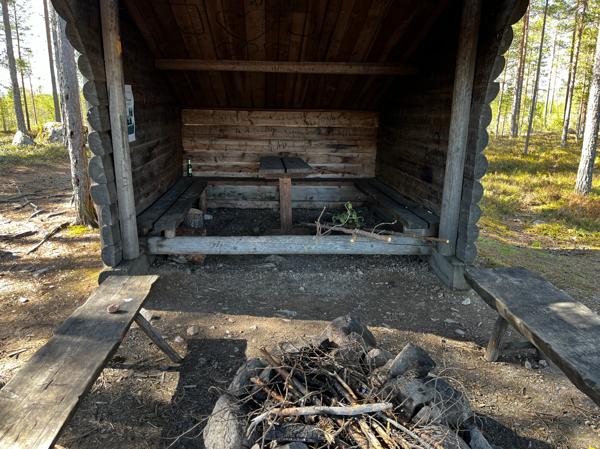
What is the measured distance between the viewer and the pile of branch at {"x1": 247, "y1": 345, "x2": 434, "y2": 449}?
77.3 inches

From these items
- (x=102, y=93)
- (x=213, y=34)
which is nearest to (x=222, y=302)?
(x=102, y=93)

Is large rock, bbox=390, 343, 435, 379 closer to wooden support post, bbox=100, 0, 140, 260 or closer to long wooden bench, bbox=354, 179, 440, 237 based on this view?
long wooden bench, bbox=354, 179, 440, 237

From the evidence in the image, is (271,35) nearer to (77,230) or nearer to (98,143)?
(98,143)

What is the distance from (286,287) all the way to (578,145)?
19578 mm

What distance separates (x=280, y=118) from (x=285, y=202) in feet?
7.90

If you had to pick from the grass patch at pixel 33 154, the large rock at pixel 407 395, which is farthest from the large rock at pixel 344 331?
the grass patch at pixel 33 154

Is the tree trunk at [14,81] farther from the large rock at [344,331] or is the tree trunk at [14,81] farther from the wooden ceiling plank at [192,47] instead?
the large rock at [344,331]

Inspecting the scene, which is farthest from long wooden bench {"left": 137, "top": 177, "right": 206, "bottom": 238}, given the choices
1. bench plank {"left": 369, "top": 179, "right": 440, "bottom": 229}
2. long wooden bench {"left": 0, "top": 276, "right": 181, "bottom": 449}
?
bench plank {"left": 369, "top": 179, "right": 440, "bottom": 229}

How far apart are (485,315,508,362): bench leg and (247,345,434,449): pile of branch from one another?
1459mm

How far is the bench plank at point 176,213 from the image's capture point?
4840mm

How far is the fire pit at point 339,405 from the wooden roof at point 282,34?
3866mm

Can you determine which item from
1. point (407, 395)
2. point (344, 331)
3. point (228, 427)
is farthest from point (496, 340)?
point (228, 427)

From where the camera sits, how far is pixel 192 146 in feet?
25.7

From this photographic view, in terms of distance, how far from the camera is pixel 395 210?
5.60m
